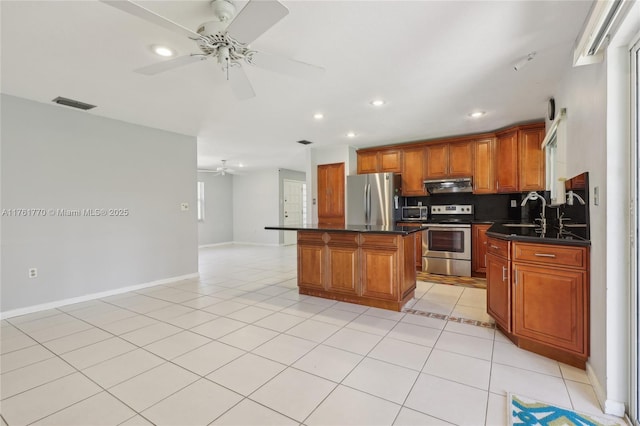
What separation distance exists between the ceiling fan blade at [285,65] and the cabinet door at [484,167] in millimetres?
3872

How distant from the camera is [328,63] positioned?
8.39 feet

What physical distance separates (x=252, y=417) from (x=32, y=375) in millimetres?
1679

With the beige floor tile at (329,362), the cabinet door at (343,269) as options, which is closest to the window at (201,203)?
the cabinet door at (343,269)

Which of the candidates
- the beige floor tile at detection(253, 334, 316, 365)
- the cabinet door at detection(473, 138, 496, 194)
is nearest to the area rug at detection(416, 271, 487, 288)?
the cabinet door at detection(473, 138, 496, 194)

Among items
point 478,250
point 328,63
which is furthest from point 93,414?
point 478,250

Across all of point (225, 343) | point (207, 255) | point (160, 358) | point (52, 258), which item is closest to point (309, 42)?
point (225, 343)

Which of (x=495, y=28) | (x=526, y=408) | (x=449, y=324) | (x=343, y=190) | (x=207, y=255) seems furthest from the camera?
(x=207, y=255)

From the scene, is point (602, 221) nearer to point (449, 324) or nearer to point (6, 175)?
point (449, 324)

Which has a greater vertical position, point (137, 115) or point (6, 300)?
point (137, 115)

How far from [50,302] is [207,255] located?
13.3 ft

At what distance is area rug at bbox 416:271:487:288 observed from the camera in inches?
170

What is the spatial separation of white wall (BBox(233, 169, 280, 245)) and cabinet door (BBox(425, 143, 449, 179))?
490 cm

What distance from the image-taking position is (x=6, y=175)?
319cm

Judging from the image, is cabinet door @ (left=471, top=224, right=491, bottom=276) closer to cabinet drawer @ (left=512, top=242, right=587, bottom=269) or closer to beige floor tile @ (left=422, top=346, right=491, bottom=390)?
cabinet drawer @ (left=512, top=242, right=587, bottom=269)
